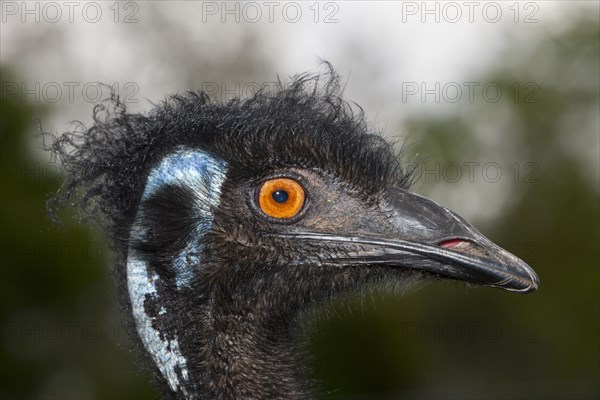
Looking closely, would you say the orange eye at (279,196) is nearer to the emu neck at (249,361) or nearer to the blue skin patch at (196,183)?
the blue skin patch at (196,183)

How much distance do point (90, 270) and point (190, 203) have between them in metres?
13.7

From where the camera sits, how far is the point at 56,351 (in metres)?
16.6

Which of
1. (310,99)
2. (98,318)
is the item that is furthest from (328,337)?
(310,99)

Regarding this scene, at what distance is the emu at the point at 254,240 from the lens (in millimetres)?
3963

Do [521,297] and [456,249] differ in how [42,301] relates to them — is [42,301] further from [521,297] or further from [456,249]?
[521,297]

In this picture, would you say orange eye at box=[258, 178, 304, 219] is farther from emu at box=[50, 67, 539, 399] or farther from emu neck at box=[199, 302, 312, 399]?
emu neck at box=[199, 302, 312, 399]

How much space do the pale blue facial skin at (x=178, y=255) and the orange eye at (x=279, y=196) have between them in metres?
0.19

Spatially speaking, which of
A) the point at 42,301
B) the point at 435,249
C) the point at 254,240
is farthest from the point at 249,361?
the point at 42,301

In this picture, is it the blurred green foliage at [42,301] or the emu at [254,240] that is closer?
the emu at [254,240]

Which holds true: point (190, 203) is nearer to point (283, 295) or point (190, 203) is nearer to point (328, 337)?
point (283, 295)

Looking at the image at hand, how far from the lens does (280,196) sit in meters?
4.05

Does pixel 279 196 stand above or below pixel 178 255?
above

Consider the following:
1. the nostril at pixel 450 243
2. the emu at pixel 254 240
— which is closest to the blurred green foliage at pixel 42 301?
the emu at pixel 254 240

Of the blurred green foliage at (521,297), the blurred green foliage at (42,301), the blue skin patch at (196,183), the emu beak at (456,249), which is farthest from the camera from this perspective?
the blurred green foliage at (521,297)
